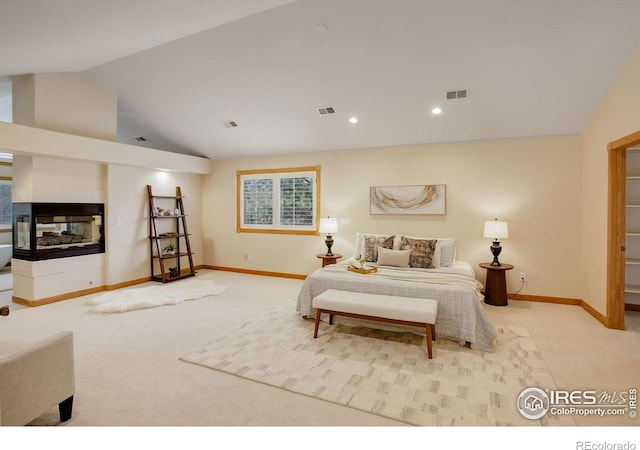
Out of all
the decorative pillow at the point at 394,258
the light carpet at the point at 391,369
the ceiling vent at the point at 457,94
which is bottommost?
the light carpet at the point at 391,369

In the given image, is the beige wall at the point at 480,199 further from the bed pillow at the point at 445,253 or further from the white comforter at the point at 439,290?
the white comforter at the point at 439,290

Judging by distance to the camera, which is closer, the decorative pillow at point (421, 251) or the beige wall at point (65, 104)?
the beige wall at point (65, 104)

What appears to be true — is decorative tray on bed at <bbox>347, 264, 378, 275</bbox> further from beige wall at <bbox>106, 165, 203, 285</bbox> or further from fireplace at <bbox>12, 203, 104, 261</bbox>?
fireplace at <bbox>12, 203, 104, 261</bbox>

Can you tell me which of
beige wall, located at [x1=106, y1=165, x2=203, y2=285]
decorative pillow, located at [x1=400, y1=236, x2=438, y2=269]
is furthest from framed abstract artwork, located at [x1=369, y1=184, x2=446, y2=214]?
beige wall, located at [x1=106, y1=165, x2=203, y2=285]

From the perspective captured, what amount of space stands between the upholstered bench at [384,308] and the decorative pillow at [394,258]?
1.17 meters

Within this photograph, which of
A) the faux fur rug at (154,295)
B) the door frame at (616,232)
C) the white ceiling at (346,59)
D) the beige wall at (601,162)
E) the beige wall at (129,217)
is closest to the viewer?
the white ceiling at (346,59)

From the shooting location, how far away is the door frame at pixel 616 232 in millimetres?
3748

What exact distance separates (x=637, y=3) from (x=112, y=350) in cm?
581

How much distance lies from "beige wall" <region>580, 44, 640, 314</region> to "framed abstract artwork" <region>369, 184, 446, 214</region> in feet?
6.14

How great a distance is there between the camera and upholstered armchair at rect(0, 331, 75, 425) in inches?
71.2

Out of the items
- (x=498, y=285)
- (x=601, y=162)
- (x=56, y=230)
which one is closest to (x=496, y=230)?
(x=498, y=285)

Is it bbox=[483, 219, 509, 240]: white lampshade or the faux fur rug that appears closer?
the faux fur rug

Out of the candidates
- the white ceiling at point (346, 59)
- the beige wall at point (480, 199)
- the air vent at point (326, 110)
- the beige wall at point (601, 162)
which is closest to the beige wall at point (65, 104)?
the white ceiling at point (346, 59)
